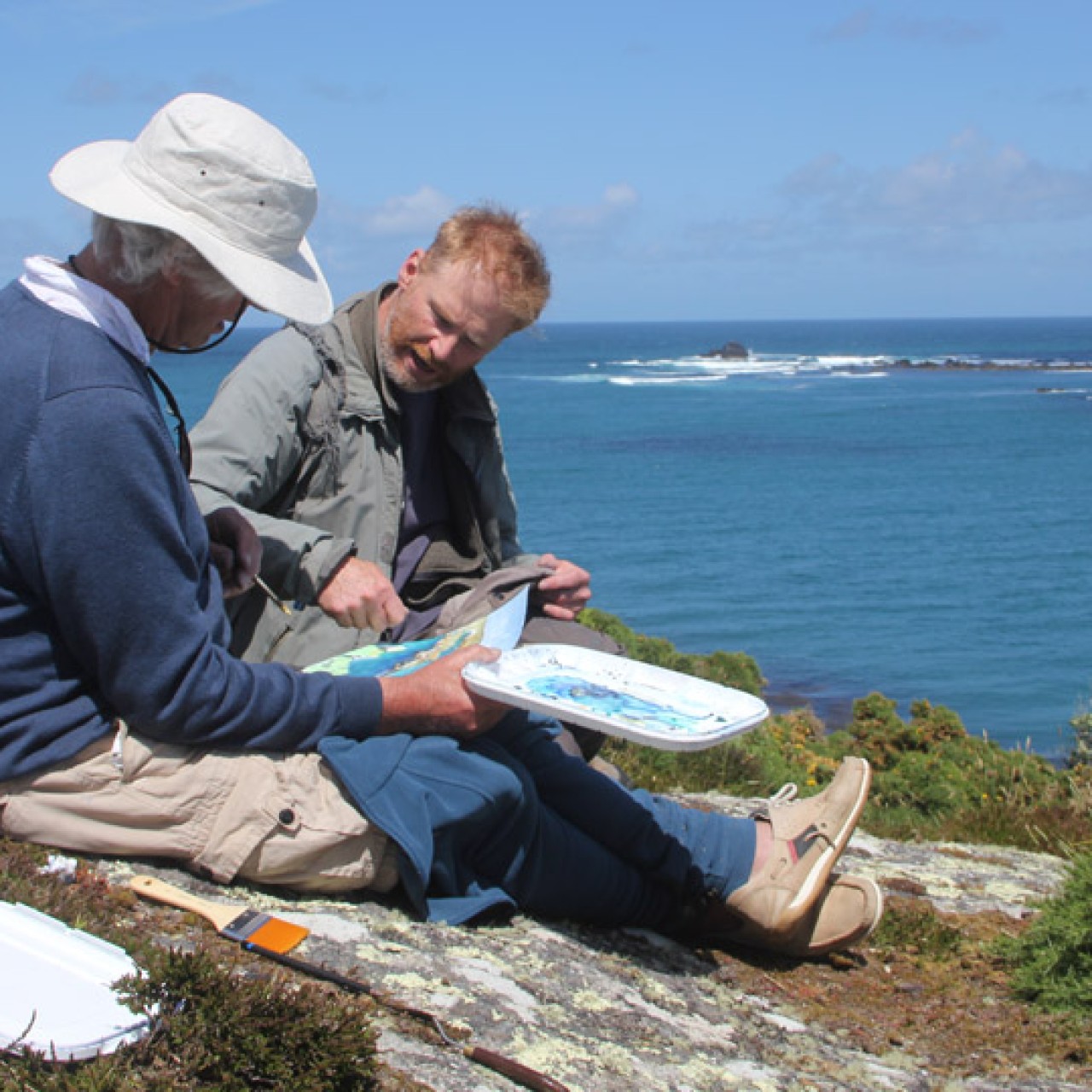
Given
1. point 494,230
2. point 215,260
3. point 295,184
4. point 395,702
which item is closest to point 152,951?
point 395,702

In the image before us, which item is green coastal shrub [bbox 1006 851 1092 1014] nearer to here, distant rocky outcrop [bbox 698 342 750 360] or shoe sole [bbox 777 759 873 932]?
shoe sole [bbox 777 759 873 932]

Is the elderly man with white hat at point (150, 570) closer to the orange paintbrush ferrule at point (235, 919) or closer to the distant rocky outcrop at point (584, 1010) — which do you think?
the orange paintbrush ferrule at point (235, 919)

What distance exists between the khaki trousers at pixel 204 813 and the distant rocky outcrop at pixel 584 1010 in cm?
9

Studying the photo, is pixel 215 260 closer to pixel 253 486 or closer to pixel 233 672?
pixel 233 672

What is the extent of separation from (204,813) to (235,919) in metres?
0.31

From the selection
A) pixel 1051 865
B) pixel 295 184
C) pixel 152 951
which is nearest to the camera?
pixel 152 951

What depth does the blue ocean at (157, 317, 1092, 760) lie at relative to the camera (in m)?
27.8

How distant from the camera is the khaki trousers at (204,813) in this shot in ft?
11.4

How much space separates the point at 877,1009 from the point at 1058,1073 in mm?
542

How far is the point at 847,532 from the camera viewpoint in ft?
154

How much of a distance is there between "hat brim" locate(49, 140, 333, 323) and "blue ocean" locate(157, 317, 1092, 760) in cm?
252

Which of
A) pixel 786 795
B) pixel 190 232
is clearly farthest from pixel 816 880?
pixel 190 232

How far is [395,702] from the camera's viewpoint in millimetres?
3807

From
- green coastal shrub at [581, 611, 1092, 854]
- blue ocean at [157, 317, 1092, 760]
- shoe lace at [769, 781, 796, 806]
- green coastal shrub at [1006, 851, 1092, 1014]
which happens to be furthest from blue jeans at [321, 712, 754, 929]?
blue ocean at [157, 317, 1092, 760]
